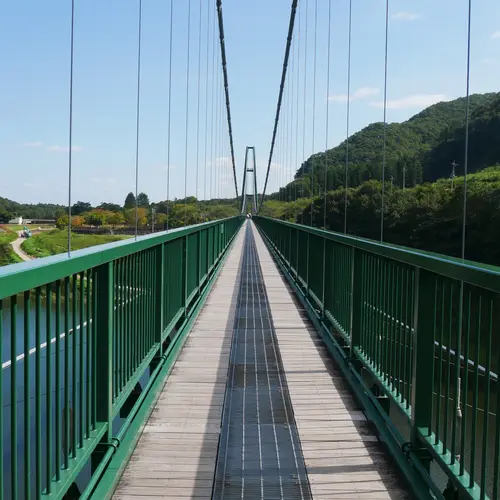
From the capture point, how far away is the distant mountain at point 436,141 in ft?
74.1

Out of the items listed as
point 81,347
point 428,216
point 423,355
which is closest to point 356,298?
point 423,355

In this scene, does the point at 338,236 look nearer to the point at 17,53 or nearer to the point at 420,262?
the point at 420,262

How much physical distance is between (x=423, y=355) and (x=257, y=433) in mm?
948

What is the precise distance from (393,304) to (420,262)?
2.19ft

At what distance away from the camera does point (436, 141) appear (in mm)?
38188

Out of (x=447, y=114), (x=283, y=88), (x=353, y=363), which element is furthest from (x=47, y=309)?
(x=283, y=88)

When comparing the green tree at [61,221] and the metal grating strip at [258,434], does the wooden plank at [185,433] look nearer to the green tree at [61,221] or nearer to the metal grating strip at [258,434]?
the metal grating strip at [258,434]

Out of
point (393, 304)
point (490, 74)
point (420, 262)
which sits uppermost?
point (490, 74)

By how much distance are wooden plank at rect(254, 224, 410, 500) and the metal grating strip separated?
6 cm

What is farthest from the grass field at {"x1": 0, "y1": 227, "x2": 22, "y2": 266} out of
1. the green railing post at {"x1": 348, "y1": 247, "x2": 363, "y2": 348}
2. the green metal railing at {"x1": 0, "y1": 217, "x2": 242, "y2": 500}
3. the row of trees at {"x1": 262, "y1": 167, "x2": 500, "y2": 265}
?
the row of trees at {"x1": 262, "y1": 167, "x2": 500, "y2": 265}

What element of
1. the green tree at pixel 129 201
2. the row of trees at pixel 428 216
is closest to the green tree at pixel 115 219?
the green tree at pixel 129 201

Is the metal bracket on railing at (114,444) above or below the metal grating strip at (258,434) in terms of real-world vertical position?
above

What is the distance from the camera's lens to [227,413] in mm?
3301

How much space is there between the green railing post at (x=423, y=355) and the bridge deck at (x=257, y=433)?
274mm
